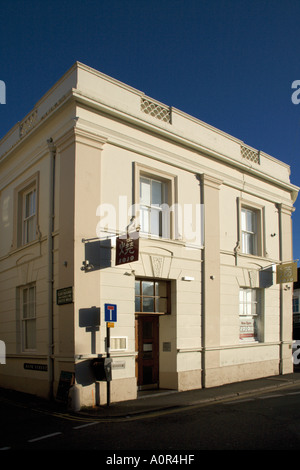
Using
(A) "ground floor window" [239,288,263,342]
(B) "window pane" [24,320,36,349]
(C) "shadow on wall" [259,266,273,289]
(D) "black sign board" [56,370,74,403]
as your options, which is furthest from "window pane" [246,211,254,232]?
(D) "black sign board" [56,370,74,403]

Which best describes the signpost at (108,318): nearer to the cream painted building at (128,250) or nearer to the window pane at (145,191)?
the cream painted building at (128,250)

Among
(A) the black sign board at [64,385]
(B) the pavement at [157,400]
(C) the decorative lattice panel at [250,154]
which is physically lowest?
(B) the pavement at [157,400]

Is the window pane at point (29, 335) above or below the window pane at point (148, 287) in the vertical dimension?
below

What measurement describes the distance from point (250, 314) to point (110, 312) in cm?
691

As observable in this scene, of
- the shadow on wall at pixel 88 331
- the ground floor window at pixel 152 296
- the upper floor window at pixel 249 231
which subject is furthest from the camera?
the upper floor window at pixel 249 231

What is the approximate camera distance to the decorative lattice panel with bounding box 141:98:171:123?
13.6 m

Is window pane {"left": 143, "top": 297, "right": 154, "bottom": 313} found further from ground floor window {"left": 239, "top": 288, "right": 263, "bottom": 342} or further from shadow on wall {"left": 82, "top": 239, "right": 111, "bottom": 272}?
ground floor window {"left": 239, "top": 288, "right": 263, "bottom": 342}

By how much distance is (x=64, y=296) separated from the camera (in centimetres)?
1117

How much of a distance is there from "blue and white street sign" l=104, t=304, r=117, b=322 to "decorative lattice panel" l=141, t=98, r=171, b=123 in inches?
241

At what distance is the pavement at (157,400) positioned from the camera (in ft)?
32.3

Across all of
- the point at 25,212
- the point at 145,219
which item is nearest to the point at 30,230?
the point at 25,212

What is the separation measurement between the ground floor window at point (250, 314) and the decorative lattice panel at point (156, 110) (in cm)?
658

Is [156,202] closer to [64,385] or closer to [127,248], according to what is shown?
[127,248]

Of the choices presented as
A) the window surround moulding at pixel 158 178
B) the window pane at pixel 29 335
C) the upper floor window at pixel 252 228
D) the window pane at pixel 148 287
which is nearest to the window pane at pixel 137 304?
the window pane at pixel 148 287
